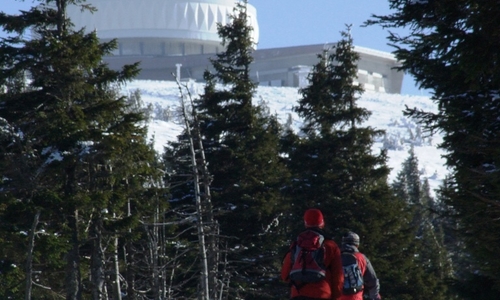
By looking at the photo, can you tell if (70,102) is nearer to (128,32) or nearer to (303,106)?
(303,106)

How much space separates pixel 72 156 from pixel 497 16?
10.8m

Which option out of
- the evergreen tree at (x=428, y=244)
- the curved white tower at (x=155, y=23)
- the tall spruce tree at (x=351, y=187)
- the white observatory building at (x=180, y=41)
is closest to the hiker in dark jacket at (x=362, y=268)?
the evergreen tree at (x=428, y=244)

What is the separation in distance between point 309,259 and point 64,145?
11.0m

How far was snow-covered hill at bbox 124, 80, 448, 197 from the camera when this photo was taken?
4535 inches

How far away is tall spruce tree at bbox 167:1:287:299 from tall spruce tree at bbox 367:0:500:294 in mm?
13860

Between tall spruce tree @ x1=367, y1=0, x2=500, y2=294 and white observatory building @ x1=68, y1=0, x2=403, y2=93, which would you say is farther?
white observatory building @ x1=68, y1=0, x2=403, y2=93

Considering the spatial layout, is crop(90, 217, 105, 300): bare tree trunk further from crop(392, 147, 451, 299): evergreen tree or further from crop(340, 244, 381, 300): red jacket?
crop(340, 244, 381, 300): red jacket

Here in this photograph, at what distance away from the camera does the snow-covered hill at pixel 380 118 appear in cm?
11519

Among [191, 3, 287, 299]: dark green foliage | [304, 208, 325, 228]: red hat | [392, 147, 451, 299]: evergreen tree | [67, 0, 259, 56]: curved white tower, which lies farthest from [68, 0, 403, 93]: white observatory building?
[304, 208, 325, 228]: red hat

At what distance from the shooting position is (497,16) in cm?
1102

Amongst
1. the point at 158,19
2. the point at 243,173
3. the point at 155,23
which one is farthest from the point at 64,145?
the point at 155,23

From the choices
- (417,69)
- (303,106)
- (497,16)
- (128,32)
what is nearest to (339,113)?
(303,106)

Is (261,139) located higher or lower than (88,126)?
lower

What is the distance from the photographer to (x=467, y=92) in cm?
1480
